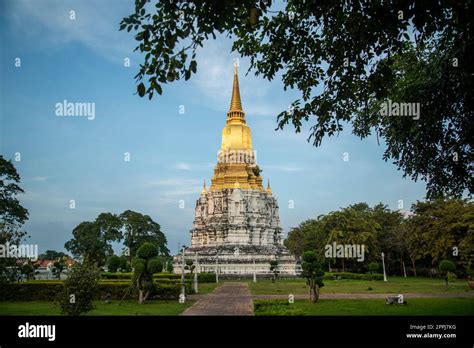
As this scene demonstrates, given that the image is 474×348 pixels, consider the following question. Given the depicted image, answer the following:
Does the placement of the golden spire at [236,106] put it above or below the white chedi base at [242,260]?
above

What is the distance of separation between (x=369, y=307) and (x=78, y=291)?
39.1ft

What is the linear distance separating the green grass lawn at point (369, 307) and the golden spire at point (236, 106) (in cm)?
4693

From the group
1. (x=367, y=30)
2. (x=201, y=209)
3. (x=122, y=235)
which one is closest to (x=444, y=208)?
(x=201, y=209)

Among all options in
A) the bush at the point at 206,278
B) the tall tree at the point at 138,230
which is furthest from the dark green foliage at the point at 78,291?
the tall tree at the point at 138,230

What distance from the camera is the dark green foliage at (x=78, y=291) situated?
46.1 ft

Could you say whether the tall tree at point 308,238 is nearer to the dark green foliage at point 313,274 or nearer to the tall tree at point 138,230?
the tall tree at point 138,230

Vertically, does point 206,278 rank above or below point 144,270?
below

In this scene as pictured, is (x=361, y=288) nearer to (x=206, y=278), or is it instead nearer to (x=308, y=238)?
(x=206, y=278)

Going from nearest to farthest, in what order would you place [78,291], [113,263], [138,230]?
[78,291], [113,263], [138,230]

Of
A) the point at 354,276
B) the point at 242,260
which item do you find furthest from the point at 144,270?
the point at 354,276

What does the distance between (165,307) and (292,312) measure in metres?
7.92

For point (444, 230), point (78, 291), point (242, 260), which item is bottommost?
point (242, 260)

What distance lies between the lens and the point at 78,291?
14.1 meters
